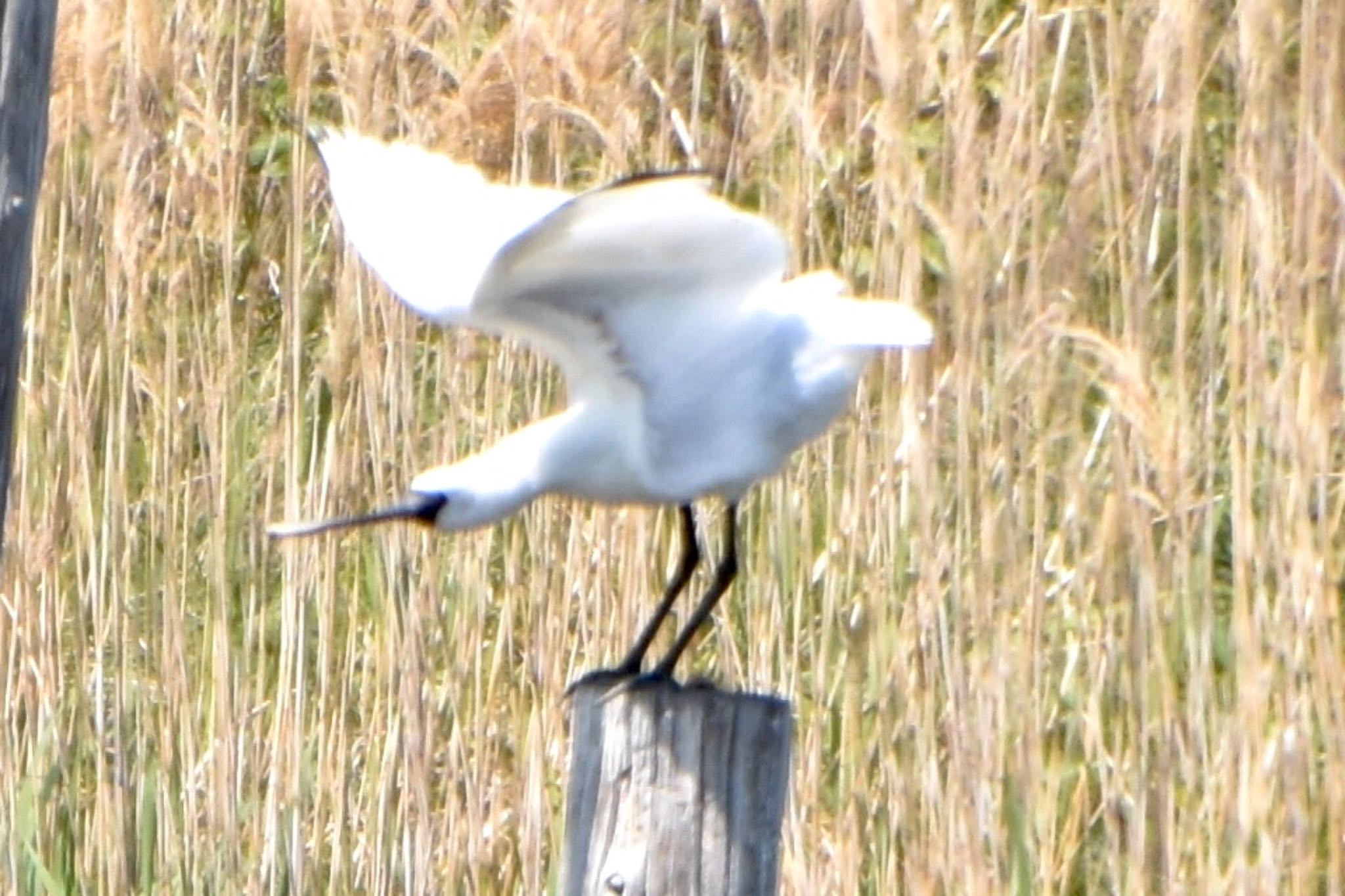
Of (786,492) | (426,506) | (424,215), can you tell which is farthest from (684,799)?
(786,492)

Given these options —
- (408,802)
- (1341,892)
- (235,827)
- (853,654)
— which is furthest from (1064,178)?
(235,827)

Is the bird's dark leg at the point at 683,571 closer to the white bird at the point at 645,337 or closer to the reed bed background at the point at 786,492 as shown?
the white bird at the point at 645,337

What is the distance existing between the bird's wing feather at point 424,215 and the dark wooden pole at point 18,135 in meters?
0.41

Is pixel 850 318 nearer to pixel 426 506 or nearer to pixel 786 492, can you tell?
pixel 426 506

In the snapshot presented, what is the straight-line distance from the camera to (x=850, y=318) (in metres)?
1.82

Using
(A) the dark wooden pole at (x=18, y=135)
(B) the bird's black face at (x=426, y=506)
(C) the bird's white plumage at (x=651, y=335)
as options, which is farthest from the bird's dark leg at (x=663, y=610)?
(A) the dark wooden pole at (x=18, y=135)

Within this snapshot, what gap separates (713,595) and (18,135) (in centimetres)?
81

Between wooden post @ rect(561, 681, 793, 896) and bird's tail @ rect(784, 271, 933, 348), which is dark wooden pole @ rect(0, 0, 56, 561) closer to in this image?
wooden post @ rect(561, 681, 793, 896)

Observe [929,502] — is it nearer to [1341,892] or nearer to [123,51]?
[1341,892]

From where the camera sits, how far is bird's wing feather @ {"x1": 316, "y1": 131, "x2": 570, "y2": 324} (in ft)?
6.02

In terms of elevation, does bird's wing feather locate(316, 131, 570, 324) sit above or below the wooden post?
above

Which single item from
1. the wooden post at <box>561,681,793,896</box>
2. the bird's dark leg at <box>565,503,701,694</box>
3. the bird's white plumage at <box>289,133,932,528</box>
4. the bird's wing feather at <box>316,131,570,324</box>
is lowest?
the wooden post at <box>561,681,793,896</box>

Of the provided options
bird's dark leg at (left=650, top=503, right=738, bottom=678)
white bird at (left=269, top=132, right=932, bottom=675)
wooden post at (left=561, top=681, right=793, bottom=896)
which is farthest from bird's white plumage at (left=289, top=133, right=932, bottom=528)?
wooden post at (left=561, top=681, right=793, bottom=896)

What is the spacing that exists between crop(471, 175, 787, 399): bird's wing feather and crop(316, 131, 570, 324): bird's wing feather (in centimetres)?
4
